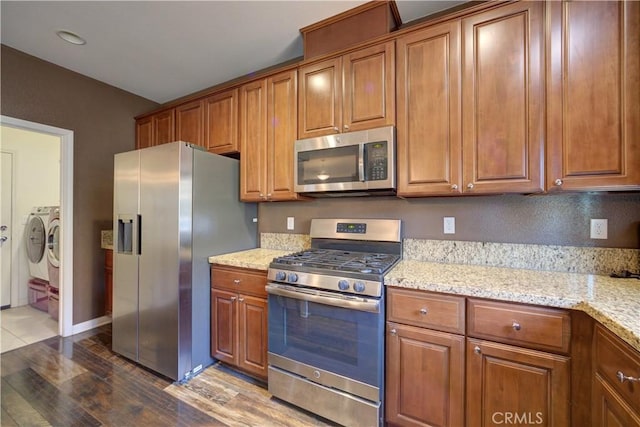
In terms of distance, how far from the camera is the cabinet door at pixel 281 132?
7.41ft

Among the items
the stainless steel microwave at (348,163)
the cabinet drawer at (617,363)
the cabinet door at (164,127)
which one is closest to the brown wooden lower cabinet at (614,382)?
the cabinet drawer at (617,363)

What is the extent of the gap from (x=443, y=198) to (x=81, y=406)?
2877 millimetres

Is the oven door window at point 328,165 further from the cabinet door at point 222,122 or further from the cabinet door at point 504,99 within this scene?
the cabinet door at point 222,122

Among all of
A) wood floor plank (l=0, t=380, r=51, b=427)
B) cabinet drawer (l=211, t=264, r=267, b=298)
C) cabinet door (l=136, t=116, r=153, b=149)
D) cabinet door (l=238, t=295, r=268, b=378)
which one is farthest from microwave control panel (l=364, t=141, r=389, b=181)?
cabinet door (l=136, t=116, r=153, b=149)

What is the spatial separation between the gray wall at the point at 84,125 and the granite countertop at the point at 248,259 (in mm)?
1846

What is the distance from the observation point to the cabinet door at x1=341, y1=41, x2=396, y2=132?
1.88 meters

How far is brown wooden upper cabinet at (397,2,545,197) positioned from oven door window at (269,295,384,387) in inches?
36.0

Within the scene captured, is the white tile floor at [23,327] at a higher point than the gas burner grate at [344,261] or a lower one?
lower

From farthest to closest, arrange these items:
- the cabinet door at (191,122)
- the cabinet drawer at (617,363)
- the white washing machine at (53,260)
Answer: the white washing machine at (53,260) < the cabinet door at (191,122) < the cabinet drawer at (617,363)

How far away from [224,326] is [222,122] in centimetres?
188

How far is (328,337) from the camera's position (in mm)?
1681

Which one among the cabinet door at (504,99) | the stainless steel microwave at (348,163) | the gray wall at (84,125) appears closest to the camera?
the cabinet door at (504,99)

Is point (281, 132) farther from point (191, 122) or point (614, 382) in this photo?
point (614, 382)

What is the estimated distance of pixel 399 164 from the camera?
1859mm
